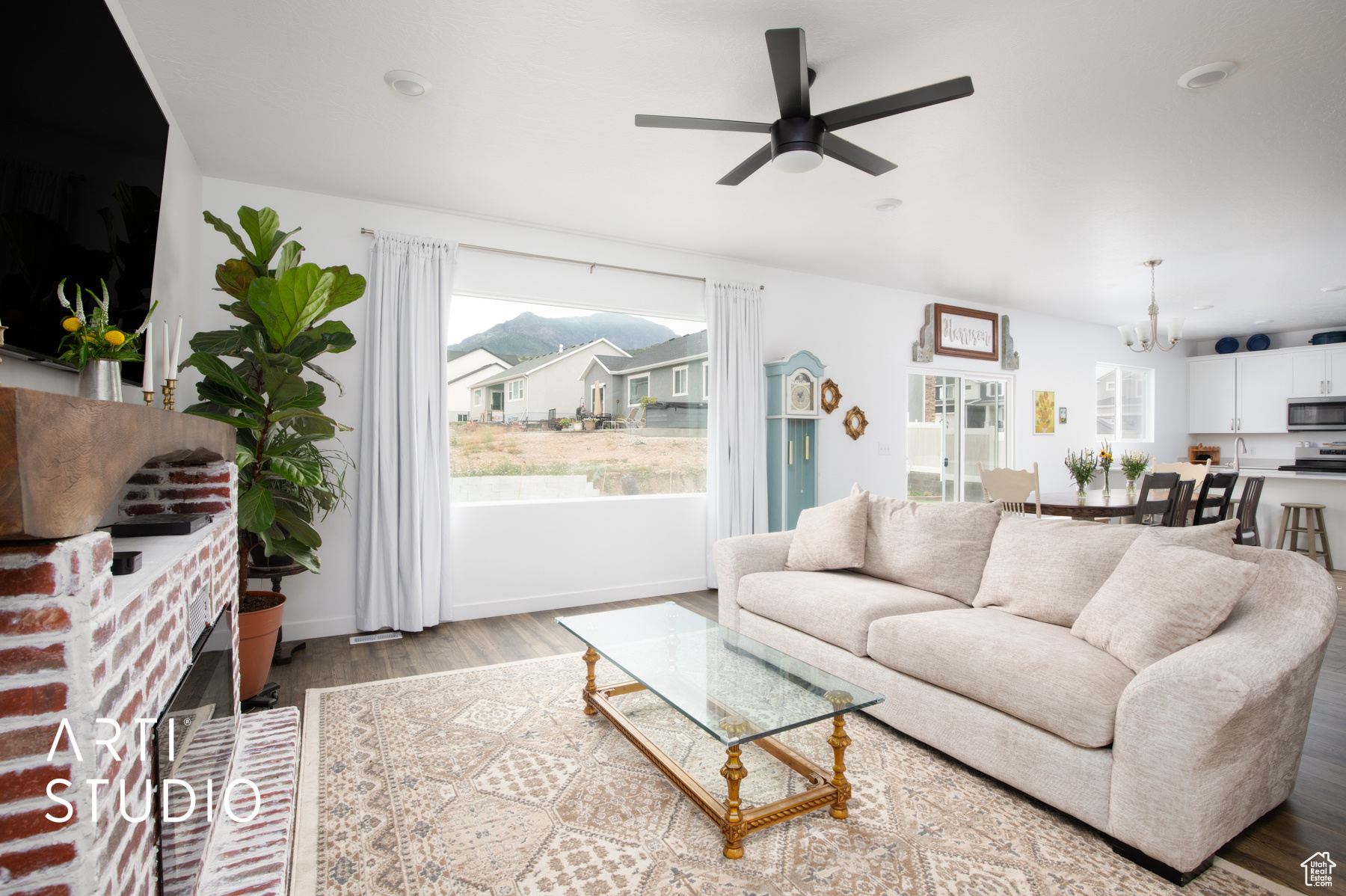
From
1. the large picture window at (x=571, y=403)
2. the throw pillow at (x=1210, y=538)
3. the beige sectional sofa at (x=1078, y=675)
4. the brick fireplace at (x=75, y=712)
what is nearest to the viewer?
the brick fireplace at (x=75, y=712)

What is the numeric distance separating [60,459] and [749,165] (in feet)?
8.53

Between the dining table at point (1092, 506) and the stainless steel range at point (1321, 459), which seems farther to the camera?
the stainless steel range at point (1321, 459)

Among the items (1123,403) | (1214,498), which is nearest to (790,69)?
(1214,498)

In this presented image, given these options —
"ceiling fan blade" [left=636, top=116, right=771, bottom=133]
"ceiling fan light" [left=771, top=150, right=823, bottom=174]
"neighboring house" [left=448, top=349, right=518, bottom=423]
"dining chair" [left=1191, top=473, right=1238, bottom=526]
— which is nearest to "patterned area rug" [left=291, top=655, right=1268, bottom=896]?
"neighboring house" [left=448, top=349, right=518, bottom=423]

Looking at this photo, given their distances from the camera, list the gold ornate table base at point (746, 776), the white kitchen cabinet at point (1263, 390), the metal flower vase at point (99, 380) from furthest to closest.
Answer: the white kitchen cabinet at point (1263, 390) → the gold ornate table base at point (746, 776) → the metal flower vase at point (99, 380)

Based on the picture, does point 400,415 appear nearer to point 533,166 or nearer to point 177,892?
point 533,166

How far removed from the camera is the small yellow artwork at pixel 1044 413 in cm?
717

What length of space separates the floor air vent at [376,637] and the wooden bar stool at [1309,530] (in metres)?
7.84

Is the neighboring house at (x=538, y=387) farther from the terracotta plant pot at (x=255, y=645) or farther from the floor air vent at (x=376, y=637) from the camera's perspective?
the terracotta plant pot at (x=255, y=645)

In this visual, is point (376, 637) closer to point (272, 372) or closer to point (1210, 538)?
point (272, 372)

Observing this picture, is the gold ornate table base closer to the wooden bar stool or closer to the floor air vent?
the floor air vent

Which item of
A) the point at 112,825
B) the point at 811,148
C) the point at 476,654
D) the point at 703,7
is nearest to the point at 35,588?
the point at 112,825

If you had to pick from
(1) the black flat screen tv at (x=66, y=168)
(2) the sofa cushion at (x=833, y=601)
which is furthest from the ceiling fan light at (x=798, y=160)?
(1) the black flat screen tv at (x=66, y=168)

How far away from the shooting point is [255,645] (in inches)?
112
